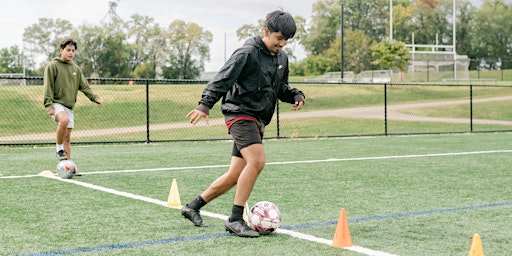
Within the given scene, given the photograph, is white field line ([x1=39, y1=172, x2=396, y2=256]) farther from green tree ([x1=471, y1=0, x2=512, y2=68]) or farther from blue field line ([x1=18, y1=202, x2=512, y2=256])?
green tree ([x1=471, y1=0, x2=512, y2=68])

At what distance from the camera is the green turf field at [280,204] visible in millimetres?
4750

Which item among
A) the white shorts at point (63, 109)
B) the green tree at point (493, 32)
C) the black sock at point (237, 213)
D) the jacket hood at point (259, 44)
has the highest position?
the green tree at point (493, 32)

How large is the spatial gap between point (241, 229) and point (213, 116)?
77.9ft

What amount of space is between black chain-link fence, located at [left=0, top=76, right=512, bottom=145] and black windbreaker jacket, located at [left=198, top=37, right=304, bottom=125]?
620 inches

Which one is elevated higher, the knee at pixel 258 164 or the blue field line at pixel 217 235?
the knee at pixel 258 164

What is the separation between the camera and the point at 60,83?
9.33 meters

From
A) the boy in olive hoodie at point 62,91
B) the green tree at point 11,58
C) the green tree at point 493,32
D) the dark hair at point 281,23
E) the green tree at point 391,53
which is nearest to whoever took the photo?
the dark hair at point 281,23

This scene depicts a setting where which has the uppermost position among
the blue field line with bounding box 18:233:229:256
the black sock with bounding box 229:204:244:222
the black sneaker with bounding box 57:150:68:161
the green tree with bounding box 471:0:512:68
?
the green tree with bounding box 471:0:512:68

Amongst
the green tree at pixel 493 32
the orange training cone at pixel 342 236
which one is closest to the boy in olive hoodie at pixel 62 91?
the orange training cone at pixel 342 236

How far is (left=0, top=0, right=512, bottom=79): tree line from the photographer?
243ft

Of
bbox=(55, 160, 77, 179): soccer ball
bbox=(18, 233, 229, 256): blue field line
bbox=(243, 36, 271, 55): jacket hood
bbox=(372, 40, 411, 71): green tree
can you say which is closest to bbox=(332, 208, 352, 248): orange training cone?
bbox=(18, 233, 229, 256): blue field line

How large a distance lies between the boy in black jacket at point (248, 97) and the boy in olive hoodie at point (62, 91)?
453 centimetres

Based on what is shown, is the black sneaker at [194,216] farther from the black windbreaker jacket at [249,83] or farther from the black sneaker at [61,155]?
the black sneaker at [61,155]

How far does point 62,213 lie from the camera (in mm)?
6145
